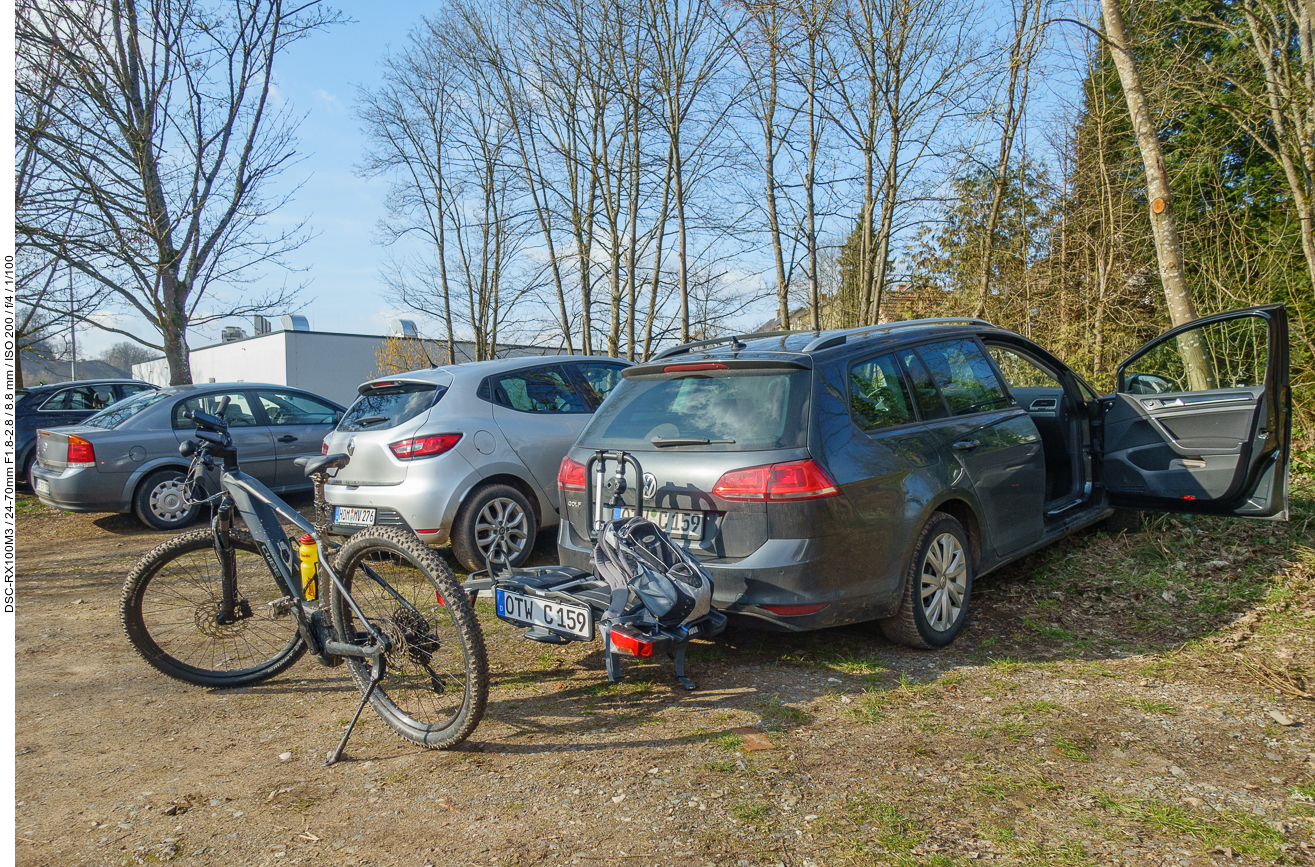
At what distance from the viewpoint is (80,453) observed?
8500 millimetres

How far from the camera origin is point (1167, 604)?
493cm

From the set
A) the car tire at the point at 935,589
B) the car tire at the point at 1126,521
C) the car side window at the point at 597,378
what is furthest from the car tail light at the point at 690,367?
the car tire at the point at 1126,521

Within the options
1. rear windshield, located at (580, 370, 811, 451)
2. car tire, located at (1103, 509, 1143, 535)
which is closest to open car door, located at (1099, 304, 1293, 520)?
Answer: car tire, located at (1103, 509, 1143, 535)

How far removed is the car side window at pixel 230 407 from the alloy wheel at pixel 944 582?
8.07 metres

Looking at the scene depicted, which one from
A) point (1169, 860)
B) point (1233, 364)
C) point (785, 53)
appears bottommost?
point (1169, 860)

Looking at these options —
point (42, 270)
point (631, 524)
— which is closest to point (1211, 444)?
point (631, 524)

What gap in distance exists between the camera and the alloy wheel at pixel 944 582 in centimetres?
421

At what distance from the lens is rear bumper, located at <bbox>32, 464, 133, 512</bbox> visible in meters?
8.46

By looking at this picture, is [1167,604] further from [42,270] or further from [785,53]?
[42,270]

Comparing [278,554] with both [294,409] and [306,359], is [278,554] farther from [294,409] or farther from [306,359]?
[306,359]

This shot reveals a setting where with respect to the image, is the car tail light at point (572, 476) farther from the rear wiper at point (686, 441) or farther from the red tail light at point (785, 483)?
the red tail light at point (785, 483)

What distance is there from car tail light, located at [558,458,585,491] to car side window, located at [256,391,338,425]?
260 inches

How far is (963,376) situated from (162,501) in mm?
8434

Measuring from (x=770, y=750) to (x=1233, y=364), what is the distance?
910cm
